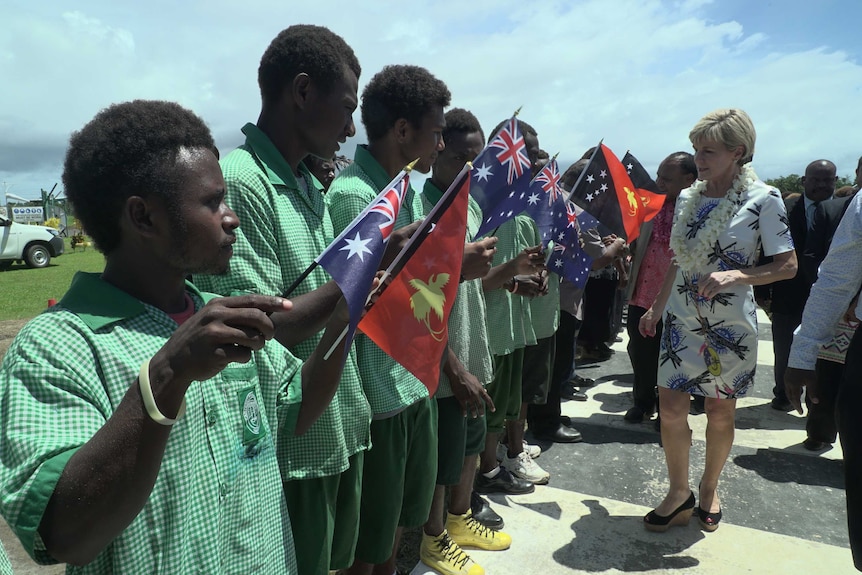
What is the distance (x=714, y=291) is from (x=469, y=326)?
138 cm

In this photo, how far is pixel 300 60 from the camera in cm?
207

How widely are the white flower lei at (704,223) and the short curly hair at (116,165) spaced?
9.55 ft

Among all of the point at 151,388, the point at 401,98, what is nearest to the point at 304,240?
the point at 151,388

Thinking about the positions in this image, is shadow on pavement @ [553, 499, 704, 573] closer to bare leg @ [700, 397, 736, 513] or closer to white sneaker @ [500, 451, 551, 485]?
bare leg @ [700, 397, 736, 513]

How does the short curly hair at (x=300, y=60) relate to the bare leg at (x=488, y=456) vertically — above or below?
above

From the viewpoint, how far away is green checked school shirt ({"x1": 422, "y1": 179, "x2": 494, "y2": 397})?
9.38 feet

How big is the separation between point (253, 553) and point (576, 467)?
3326 millimetres

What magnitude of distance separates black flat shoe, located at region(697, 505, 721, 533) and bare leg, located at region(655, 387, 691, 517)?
17 cm

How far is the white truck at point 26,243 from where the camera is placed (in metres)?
18.7

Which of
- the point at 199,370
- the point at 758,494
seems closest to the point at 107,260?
the point at 199,370

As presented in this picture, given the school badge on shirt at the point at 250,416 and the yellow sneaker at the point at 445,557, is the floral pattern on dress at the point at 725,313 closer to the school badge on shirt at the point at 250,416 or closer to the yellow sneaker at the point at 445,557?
the yellow sneaker at the point at 445,557

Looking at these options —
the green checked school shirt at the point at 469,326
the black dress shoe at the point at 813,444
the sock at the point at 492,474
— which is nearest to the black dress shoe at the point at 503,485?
the sock at the point at 492,474

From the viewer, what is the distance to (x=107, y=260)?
4.39 feet

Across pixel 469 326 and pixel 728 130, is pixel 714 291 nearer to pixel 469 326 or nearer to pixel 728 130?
pixel 728 130
